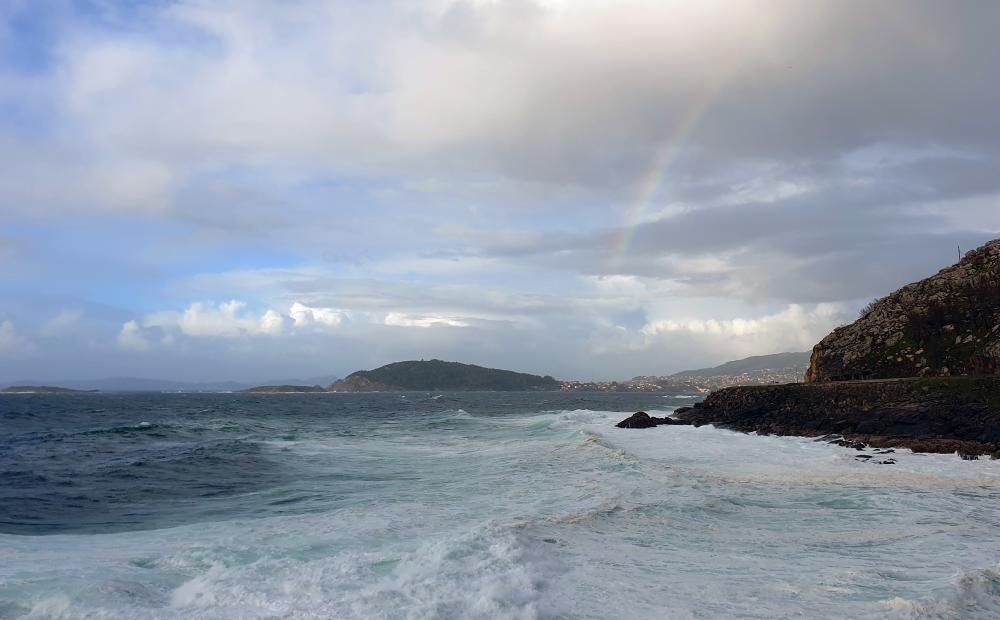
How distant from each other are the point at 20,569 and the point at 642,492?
1394 centimetres

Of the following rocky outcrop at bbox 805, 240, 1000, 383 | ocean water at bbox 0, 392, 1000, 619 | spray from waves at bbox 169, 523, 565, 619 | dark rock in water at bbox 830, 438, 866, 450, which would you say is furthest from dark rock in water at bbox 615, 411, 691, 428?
spray from waves at bbox 169, 523, 565, 619

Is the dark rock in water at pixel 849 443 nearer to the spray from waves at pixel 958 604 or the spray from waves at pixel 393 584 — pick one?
the spray from waves at pixel 958 604

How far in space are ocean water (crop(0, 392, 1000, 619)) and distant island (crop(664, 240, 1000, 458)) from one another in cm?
682

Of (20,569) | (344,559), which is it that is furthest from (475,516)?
(20,569)

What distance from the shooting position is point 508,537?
12.5m

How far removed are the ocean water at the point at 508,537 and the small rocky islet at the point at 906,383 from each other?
6667 mm

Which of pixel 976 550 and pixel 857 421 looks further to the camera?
pixel 857 421

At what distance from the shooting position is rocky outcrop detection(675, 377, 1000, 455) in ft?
93.6

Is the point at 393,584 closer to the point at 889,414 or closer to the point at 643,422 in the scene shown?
the point at 889,414

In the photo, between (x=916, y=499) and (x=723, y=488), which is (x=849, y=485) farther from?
(x=723, y=488)

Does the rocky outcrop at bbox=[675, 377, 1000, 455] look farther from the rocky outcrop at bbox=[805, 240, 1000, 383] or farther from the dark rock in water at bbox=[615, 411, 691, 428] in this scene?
the rocky outcrop at bbox=[805, 240, 1000, 383]

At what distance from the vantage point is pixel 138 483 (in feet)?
72.2

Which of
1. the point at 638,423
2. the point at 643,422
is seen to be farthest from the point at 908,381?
the point at 638,423

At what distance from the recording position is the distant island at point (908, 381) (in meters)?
30.2
